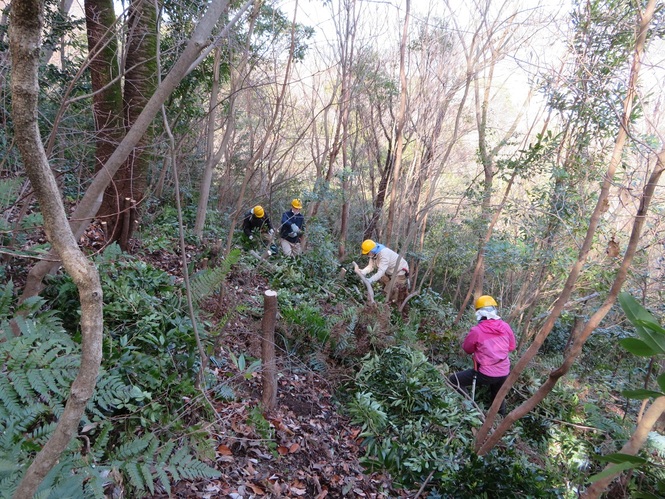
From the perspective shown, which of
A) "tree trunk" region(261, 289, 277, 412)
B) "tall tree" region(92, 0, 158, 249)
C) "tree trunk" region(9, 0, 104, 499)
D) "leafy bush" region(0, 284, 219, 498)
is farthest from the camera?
"tall tree" region(92, 0, 158, 249)

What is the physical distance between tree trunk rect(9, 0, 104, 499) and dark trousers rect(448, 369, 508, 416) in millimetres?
5015

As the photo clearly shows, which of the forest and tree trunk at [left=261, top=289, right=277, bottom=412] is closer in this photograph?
the forest

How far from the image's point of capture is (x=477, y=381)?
560cm

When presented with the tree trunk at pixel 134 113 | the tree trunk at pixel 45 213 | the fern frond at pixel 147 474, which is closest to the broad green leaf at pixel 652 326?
the tree trunk at pixel 45 213

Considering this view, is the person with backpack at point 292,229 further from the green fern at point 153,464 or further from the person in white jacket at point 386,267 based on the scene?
the green fern at point 153,464

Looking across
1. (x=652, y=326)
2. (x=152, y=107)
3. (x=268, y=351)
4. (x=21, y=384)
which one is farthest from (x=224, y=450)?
(x=652, y=326)

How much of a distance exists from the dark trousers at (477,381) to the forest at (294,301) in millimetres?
81

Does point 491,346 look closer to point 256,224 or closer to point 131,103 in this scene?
point 131,103

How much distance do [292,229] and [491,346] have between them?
6175 mm

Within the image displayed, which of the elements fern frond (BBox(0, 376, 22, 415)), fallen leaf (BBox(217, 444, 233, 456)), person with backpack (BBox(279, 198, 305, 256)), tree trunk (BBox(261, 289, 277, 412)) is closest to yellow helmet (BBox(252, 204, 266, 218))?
person with backpack (BBox(279, 198, 305, 256))

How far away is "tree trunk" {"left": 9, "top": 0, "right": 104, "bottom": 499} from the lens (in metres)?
1.01

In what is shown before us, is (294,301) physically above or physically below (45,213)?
below

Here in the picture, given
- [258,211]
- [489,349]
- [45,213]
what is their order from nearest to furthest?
[45,213], [489,349], [258,211]

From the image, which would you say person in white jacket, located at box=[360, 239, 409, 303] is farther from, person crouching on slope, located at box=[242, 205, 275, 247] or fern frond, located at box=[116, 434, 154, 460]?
fern frond, located at box=[116, 434, 154, 460]
